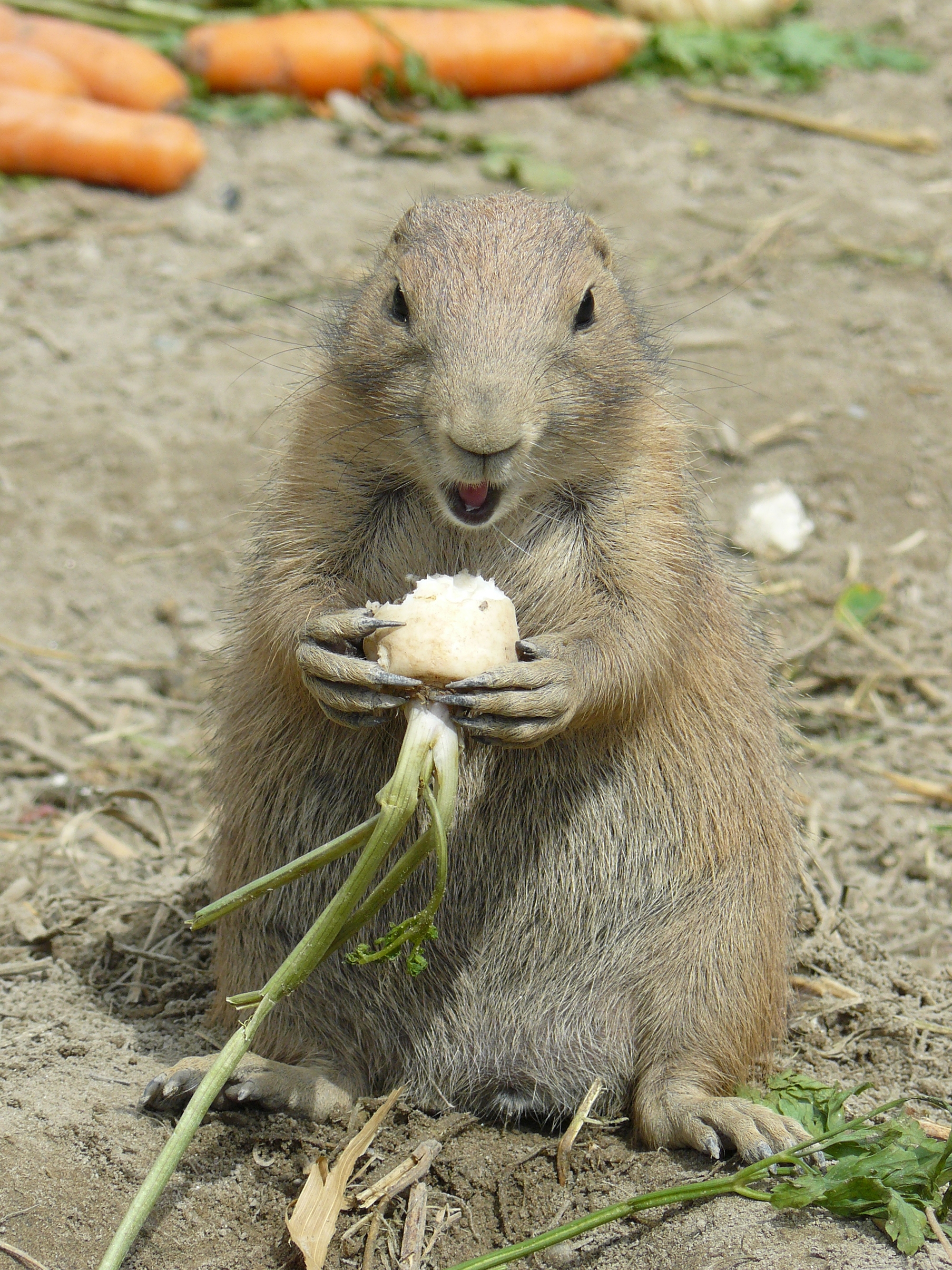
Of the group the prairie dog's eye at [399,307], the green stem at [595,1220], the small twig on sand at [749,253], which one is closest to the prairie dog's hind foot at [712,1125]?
the green stem at [595,1220]

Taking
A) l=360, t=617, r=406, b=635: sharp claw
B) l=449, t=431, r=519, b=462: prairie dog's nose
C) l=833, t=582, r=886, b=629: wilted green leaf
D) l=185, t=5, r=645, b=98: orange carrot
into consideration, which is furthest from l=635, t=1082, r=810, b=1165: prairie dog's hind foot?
l=185, t=5, r=645, b=98: orange carrot

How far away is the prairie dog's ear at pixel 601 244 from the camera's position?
4668mm

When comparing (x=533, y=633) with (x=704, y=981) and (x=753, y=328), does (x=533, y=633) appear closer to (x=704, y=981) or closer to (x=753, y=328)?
(x=704, y=981)

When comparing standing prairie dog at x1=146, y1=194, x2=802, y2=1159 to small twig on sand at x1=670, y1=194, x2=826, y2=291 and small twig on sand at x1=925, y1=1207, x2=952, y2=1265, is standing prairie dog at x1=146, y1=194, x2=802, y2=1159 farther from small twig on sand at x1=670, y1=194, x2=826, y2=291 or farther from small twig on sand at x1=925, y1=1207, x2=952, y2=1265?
small twig on sand at x1=670, y1=194, x2=826, y2=291

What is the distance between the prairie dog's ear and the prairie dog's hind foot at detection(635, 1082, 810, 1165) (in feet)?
8.62

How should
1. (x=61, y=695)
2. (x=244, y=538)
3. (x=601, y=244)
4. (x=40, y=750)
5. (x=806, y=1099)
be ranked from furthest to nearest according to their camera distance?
(x=61, y=695) → (x=40, y=750) → (x=244, y=538) → (x=601, y=244) → (x=806, y=1099)

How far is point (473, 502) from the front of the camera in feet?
12.7

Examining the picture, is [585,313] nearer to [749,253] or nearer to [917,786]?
[917,786]

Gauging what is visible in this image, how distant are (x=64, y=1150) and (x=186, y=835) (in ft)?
8.14

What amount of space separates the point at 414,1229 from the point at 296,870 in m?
1.00

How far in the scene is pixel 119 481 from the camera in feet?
26.2

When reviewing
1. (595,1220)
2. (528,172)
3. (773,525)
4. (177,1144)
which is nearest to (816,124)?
(528,172)

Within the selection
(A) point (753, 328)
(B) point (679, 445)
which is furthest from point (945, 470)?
(B) point (679, 445)

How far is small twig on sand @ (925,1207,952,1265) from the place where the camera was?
11.2 ft
